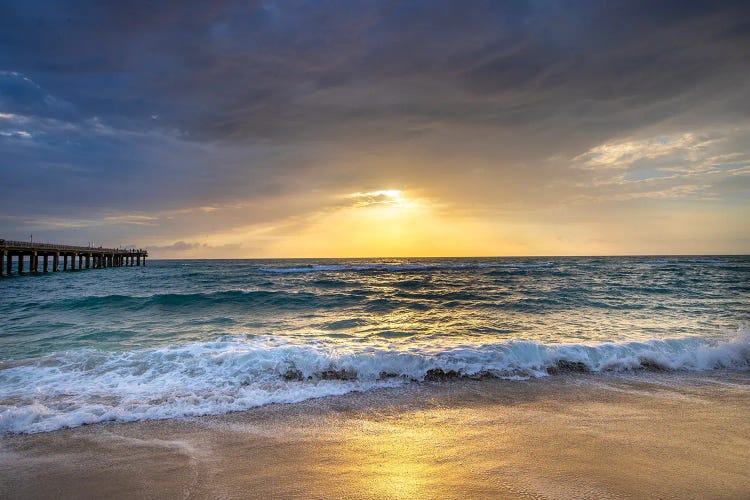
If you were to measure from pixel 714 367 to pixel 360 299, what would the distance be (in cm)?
1522

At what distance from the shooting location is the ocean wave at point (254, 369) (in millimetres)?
6230

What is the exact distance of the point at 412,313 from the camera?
55.1 ft

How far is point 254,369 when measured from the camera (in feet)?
26.5

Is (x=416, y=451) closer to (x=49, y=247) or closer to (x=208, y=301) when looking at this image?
(x=208, y=301)

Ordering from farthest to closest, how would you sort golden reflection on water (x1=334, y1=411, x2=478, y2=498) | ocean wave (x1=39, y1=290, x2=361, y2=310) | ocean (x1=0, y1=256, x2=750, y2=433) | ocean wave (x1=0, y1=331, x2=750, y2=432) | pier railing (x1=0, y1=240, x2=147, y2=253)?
pier railing (x1=0, y1=240, x2=147, y2=253) < ocean wave (x1=39, y1=290, x2=361, y2=310) < ocean (x1=0, y1=256, x2=750, y2=433) < ocean wave (x1=0, y1=331, x2=750, y2=432) < golden reflection on water (x1=334, y1=411, x2=478, y2=498)

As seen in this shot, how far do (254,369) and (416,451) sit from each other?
4515 millimetres

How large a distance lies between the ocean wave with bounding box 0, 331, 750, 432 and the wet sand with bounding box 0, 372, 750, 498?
528 millimetres

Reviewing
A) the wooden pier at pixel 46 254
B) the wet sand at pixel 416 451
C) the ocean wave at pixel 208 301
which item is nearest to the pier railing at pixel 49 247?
the wooden pier at pixel 46 254

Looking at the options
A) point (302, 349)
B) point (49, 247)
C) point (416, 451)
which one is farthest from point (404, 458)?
point (49, 247)

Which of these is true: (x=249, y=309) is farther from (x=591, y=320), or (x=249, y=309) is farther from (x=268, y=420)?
(x=591, y=320)

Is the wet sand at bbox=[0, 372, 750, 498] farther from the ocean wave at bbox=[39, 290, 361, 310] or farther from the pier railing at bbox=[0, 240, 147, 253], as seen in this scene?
the pier railing at bbox=[0, 240, 147, 253]

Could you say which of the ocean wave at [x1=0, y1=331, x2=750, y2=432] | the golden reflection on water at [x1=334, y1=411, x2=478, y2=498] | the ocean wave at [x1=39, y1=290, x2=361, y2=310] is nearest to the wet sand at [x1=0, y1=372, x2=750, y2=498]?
the golden reflection on water at [x1=334, y1=411, x2=478, y2=498]

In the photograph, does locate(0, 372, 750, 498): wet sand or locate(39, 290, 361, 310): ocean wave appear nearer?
locate(0, 372, 750, 498): wet sand

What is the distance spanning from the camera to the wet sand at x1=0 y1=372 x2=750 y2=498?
13.0ft
